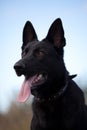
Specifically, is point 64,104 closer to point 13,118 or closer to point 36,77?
point 36,77

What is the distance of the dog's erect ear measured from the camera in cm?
1036

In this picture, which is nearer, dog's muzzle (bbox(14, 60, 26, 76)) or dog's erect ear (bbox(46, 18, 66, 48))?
dog's muzzle (bbox(14, 60, 26, 76))

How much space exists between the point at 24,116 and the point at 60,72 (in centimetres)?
1625

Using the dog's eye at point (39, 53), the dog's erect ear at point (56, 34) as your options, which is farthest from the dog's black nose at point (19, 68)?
the dog's erect ear at point (56, 34)

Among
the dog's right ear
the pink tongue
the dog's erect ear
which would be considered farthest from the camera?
the dog's right ear

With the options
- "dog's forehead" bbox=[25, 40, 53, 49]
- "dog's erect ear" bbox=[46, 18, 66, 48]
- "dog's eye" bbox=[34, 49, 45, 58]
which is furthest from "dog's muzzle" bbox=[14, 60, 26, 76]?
"dog's erect ear" bbox=[46, 18, 66, 48]

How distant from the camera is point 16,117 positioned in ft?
88.0

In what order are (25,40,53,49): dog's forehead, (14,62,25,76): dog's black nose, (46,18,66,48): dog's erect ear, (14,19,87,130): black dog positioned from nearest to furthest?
1. (14,62,25,76): dog's black nose
2. (14,19,87,130): black dog
3. (25,40,53,49): dog's forehead
4. (46,18,66,48): dog's erect ear

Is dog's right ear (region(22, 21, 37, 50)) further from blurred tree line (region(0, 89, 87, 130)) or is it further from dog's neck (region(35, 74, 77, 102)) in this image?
blurred tree line (region(0, 89, 87, 130))

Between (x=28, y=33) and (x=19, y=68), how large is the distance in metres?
1.43

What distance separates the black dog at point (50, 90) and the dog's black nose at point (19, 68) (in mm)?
19

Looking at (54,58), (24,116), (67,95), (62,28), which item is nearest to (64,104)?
(67,95)

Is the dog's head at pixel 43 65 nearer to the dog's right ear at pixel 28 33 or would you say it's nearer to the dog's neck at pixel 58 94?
the dog's neck at pixel 58 94

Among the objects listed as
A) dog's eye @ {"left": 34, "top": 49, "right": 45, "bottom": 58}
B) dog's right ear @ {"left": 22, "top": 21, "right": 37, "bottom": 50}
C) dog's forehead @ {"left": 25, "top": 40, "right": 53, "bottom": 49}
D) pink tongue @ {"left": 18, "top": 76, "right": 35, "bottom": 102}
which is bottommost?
pink tongue @ {"left": 18, "top": 76, "right": 35, "bottom": 102}
